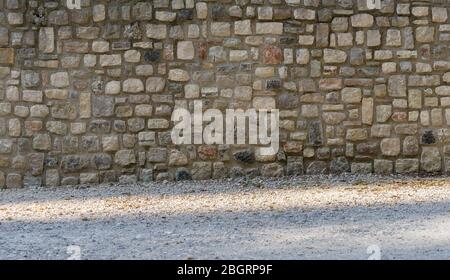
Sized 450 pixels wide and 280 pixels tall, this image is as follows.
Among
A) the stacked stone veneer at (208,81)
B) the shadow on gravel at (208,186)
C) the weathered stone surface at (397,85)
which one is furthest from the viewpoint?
the weathered stone surface at (397,85)

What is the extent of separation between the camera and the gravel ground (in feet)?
17.4

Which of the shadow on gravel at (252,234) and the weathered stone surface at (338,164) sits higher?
Result: the weathered stone surface at (338,164)

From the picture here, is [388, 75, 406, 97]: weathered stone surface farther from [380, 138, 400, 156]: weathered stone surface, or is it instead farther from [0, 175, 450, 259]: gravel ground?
[0, 175, 450, 259]: gravel ground

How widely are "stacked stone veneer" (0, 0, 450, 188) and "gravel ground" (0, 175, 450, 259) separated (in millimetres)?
354

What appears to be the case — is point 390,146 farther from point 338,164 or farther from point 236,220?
point 236,220

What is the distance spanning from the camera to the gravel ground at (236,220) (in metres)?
5.30

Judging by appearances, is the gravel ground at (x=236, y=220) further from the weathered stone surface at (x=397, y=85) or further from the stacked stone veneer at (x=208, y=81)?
the weathered stone surface at (x=397, y=85)

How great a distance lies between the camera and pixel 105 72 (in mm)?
9055

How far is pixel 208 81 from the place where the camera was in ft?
29.8

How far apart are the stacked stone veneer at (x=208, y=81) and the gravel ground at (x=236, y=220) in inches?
13.9

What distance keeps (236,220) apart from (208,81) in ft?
9.47

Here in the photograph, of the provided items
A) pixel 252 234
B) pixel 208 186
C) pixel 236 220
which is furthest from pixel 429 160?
pixel 252 234

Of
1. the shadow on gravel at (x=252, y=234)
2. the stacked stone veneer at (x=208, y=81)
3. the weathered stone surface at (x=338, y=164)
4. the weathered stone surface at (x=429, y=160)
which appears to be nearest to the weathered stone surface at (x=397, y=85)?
the stacked stone veneer at (x=208, y=81)

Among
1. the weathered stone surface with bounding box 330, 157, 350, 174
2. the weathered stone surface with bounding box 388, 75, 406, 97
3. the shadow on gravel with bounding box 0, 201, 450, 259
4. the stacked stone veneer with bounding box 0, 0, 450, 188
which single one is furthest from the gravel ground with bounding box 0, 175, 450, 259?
the weathered stone surface with bounding box 388, 75, 406, 97
